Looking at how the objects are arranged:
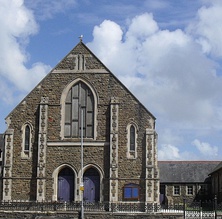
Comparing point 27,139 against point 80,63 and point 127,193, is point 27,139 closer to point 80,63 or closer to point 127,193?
point 80,63

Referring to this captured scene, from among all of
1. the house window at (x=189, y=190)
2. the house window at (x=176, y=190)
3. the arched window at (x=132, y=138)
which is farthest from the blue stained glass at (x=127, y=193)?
the house window at (x=189, y=190)

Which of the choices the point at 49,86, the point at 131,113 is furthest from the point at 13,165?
the point at 131,113

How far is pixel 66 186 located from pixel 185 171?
2999 cm

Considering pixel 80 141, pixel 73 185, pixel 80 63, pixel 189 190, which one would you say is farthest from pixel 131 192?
pixel 189 190

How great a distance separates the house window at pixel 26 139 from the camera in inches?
1756

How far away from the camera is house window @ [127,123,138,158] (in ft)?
145

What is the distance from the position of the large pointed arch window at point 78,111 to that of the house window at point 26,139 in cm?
299

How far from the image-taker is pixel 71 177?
4444 centimetres

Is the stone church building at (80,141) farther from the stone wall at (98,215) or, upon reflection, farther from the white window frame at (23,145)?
the stone wall at (98,215)

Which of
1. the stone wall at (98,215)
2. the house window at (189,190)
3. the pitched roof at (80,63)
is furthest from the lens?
the house window at (189,190)

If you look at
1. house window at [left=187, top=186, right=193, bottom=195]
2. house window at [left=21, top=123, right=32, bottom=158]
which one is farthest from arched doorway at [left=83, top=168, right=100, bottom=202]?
house window at [left=187, top=186, right=193, bottom=195]

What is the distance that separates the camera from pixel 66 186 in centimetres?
4431

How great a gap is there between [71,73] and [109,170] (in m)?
8.83

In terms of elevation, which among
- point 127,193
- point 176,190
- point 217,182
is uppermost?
point 217,182
